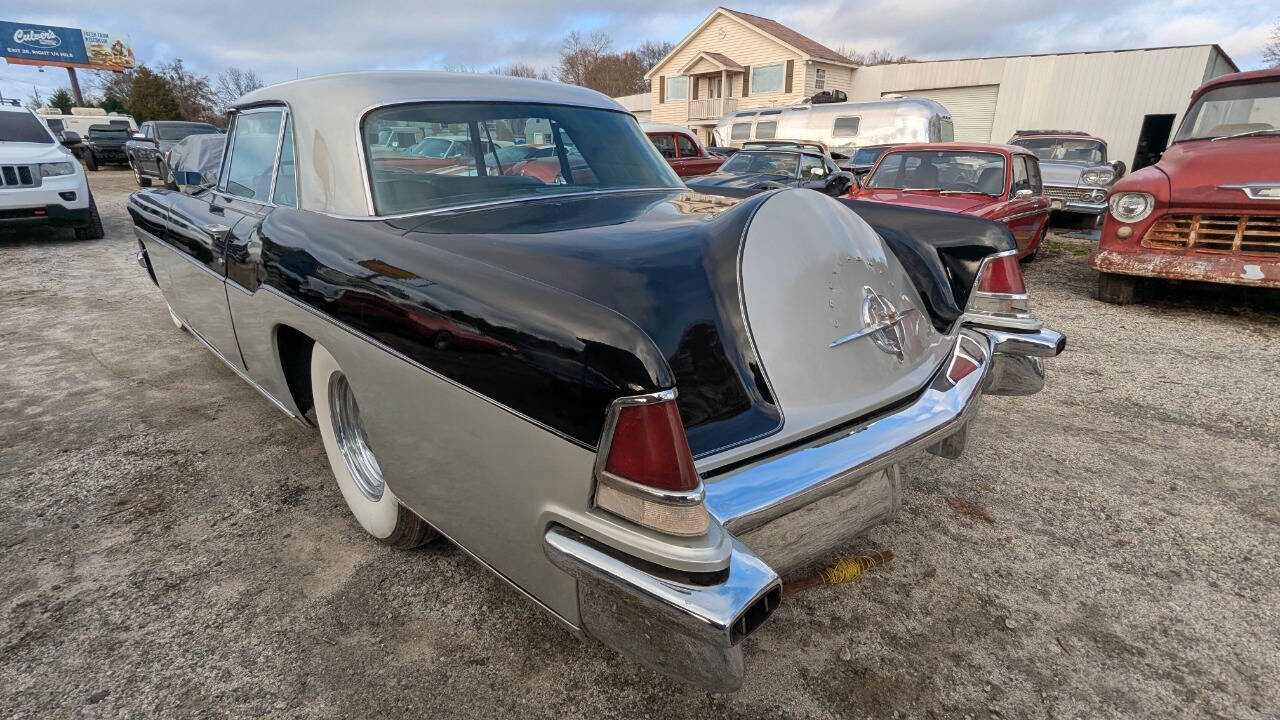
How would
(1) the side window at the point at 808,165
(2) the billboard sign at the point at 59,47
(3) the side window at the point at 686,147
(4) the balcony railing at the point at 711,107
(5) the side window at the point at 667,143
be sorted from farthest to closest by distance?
1. (2) the billboard sign at the point at 59,47
2. (4) the balcony railing at the point at 711,107
3. (3) the side window at the point at 686,147
4. (5) the side window at the point at 667,143
5. (1) the side window at the point at 808,165

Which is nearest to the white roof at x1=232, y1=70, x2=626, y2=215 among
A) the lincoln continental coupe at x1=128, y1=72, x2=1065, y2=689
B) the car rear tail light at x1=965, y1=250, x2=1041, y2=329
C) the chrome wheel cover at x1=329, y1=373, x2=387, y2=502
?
the lincoln continental coupe at x1=128, y1=72, x2=1065, y2=689

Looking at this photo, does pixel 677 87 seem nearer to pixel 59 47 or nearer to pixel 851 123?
pixel 851 123

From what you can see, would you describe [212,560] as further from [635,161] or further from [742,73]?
[742,73]

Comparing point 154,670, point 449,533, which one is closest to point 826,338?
point 449,533

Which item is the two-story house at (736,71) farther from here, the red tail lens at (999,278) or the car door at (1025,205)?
the red tail lens at (999,278)

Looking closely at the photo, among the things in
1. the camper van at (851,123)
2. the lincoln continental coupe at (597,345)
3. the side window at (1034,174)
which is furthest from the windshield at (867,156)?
the lincoln continental coupe at (597,345)

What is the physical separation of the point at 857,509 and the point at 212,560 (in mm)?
2140

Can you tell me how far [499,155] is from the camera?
2580 mm

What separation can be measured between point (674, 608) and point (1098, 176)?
11774 millimetres

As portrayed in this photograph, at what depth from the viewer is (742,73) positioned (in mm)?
30328

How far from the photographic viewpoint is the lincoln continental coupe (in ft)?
4.07

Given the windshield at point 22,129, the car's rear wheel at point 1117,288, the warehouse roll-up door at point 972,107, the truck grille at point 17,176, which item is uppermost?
the warehouse roll-up door at point 972,107

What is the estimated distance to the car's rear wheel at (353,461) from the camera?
216 centimetres

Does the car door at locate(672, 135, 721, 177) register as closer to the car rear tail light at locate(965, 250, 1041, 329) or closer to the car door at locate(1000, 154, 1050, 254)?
the car door at locate(1000, 154, 1050, 254)
